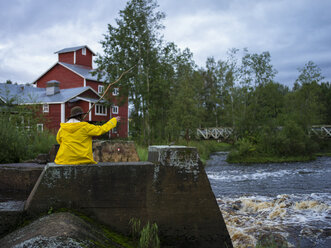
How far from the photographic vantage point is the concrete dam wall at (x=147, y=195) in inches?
176

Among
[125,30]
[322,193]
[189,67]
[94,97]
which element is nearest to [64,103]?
[94,97]

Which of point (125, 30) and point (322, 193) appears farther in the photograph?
point (125, 30)

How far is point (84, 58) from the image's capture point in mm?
38125

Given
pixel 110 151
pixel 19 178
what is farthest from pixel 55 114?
pixel 19 178

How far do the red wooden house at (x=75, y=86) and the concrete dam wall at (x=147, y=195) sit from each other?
2402 centimetres

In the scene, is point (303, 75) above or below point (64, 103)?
above

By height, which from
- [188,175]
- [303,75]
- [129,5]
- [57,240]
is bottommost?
[57,240]

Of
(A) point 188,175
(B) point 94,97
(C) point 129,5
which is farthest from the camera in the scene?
(B) point 94,97

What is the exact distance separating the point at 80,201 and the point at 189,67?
30356 mm

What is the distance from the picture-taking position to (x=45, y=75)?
36969mm

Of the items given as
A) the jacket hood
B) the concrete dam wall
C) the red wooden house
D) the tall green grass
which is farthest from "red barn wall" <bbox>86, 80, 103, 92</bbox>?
the concrete dam wall

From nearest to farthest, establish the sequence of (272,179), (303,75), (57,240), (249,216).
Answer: (57,240), (249,216), (272,179), (303,75)

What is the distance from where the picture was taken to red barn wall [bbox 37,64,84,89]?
1358 inches

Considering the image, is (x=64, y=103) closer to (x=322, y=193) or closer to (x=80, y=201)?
(x=322, y=193)
